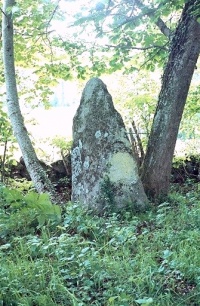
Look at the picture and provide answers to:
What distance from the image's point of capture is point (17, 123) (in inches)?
207

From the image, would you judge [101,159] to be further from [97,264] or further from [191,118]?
[191,118]

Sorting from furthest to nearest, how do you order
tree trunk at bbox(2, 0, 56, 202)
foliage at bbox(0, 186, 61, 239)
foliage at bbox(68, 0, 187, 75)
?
tree trunk at bbox(2, 0, 56, 202)
foliage at bbox(68, 0, 187, 75)
foliage at bbox(0, 186, 61, 239)

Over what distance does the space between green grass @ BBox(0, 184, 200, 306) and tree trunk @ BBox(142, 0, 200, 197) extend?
57.8 inches

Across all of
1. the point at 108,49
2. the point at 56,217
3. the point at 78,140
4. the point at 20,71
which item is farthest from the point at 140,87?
the point at 56,217

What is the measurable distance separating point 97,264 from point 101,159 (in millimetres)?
2195

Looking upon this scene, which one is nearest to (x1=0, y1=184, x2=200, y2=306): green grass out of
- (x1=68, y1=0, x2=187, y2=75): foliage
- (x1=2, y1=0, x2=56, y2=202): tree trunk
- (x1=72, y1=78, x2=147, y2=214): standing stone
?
(x1=72, y1=78, x2=147, y2=214): standing stone

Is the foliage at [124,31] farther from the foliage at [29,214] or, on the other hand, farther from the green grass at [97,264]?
the green grass at [97,264]

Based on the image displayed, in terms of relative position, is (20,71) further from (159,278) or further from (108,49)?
(159,278)

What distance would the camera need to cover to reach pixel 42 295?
2.26 m

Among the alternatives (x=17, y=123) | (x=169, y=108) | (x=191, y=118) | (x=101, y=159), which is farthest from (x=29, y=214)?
(x=191, y=118)

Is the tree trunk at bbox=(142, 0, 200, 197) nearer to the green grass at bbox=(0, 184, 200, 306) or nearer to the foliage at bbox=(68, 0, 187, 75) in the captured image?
the foliage at bbox=(68, 0, 187, 75)

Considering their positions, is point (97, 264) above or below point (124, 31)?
below

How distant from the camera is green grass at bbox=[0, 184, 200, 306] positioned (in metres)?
2.29

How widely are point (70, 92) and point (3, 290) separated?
7456 mm
